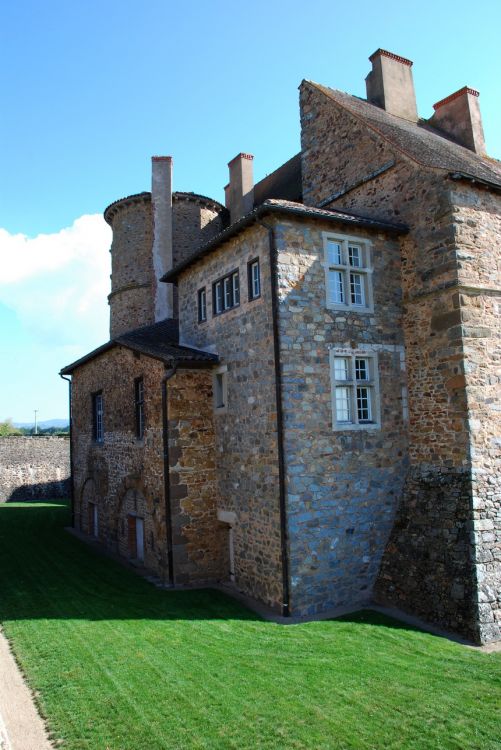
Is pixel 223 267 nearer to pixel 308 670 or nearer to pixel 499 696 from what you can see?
pixel 308 670

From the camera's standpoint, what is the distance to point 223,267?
43.4ft

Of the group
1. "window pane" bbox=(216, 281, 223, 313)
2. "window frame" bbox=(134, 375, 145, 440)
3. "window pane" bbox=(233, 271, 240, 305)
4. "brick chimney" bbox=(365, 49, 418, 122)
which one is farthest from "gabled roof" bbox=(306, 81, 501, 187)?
"window frame" bbox=(134, 375, 145, 440)

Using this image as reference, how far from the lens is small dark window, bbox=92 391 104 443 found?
1936 cm

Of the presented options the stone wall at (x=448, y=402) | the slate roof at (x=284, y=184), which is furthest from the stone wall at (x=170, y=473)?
the slate roof at (x=284, y=184)

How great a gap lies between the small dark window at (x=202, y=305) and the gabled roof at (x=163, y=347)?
839 millimetres

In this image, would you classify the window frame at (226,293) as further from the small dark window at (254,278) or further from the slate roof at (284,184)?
the slate roof at (284,184)

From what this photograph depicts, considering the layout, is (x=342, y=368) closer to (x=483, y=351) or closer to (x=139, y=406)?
(x=483, y=351)

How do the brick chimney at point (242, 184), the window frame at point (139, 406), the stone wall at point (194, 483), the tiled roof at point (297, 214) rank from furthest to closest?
the brick chimney at point (242, 184), the window frame at point (139, 406), the stone wall at point (194, 483), the tiled roof at point (297, 214)

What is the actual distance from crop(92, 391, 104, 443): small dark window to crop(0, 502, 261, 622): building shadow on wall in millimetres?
3644

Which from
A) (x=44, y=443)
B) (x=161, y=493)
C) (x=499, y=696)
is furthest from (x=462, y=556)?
(x=44, y=443)

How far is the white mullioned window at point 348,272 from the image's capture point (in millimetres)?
11797

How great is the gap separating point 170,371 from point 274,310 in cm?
352

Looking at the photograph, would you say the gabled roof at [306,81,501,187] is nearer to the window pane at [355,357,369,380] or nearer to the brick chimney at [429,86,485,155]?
the brick chimney at [429,86,485,155]

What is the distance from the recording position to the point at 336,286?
11.9 metres
